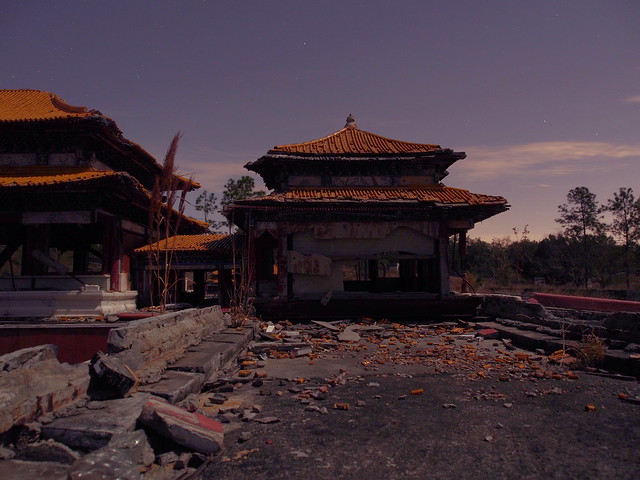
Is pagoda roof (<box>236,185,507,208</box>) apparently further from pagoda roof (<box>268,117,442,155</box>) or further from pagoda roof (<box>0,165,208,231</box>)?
pagoda roof (<box>0,165,208,231</box>)

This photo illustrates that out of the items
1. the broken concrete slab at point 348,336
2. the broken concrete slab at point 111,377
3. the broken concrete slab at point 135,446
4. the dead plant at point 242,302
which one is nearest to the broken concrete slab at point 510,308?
the broken concrete slab at point 348,336

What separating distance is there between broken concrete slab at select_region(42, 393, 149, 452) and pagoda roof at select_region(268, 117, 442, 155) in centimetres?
1177

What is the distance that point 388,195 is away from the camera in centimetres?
1412

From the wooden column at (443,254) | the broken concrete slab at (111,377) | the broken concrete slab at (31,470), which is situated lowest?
the broken concrete slab at (31,470)

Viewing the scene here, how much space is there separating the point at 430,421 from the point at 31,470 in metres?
3.51

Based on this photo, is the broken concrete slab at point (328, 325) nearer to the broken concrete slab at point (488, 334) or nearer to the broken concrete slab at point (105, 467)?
the broken concrete slab at point (488, 334)

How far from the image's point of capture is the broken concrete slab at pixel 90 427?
335 cm

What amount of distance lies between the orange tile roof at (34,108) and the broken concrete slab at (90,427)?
11006 mm

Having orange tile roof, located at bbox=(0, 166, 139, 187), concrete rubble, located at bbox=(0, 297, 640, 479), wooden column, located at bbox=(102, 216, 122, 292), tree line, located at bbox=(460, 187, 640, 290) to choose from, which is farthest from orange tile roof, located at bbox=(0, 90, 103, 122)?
tree line, located at bbox=(460, 187, 640, 290)

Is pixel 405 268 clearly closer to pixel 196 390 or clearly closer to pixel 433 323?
pixel 433 323

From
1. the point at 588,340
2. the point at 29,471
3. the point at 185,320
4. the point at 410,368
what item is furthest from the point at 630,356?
the point at 29,471

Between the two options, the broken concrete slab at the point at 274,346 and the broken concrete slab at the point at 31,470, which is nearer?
the broken concrete slab at the point at 31,470

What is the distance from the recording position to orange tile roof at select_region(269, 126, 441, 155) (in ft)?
49.5

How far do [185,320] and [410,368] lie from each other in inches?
152
